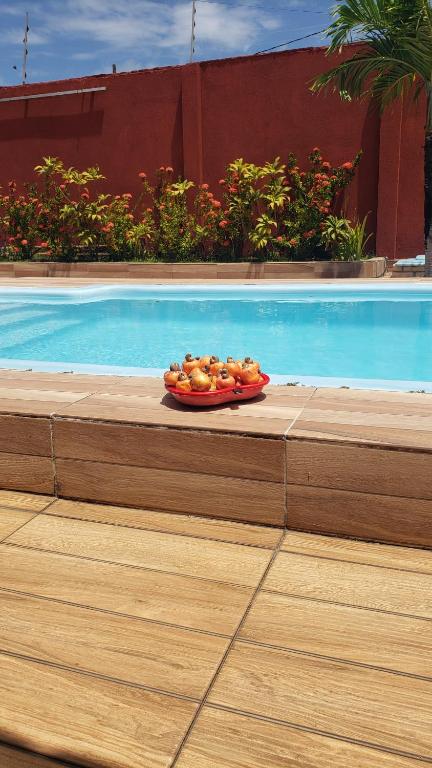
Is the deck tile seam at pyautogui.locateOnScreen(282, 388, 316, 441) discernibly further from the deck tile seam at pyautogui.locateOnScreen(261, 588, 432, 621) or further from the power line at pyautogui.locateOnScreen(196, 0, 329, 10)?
the power line at pyautogui.locateOnScreen(196, 0, 329, 10)

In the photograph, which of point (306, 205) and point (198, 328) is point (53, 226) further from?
point (198, 328)

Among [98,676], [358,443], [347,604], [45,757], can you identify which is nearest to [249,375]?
[358,443]

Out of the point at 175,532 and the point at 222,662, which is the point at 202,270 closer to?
the point at 175,532

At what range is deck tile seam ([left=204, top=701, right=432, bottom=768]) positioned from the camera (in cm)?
142

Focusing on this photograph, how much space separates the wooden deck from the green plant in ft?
26.5

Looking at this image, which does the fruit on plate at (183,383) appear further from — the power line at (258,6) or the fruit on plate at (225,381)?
the power line at (258,6)

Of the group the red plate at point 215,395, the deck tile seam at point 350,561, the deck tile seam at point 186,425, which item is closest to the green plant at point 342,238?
the red plate at point 215,395

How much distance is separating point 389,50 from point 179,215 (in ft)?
12.7

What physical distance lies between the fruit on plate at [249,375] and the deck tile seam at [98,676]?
1339mm

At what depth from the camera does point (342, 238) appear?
9992 millimetres

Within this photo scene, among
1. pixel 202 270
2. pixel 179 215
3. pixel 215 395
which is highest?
pixel 179 215

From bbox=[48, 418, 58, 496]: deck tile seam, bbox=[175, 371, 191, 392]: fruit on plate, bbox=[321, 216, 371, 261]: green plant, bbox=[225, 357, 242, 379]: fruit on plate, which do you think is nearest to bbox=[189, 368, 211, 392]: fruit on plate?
bbox=[175, 371, 191, 392]: fruit on plate

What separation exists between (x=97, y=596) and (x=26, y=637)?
0.26 m

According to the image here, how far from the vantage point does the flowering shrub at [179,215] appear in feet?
33.7
